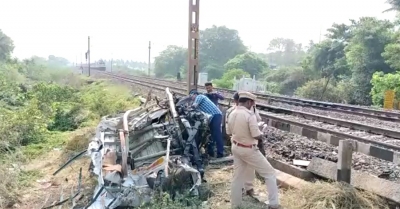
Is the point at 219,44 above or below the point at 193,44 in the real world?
above

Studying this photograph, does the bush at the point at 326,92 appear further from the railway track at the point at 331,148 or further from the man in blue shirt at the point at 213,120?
the man in blue shirt at the point at 213,120

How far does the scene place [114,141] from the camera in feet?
22.5

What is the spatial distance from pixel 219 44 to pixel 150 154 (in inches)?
2616

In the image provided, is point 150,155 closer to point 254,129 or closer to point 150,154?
point 150,154

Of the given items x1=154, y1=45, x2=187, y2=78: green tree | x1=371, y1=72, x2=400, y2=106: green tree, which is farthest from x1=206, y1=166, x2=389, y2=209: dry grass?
x1=154, y1=45, x2=187, y2=78: green tree

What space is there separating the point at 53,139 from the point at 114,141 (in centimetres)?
598

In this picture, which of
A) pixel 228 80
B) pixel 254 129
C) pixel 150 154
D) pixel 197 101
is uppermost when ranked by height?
pixel 228 80

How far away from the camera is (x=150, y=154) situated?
6.84 metres

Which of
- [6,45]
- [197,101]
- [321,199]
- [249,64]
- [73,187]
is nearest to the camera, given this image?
[321,199]

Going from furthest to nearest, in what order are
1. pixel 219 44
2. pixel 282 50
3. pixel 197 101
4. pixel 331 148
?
pixel 282 50 < pixel 219 44 < pixel 331 148 < pixel 197 101

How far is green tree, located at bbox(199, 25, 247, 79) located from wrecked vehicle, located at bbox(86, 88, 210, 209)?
61777mm

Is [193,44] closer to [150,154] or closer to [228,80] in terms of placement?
[150,154]

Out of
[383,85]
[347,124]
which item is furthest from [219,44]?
[347,124]

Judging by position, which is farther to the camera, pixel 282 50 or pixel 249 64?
pixel 282 50
